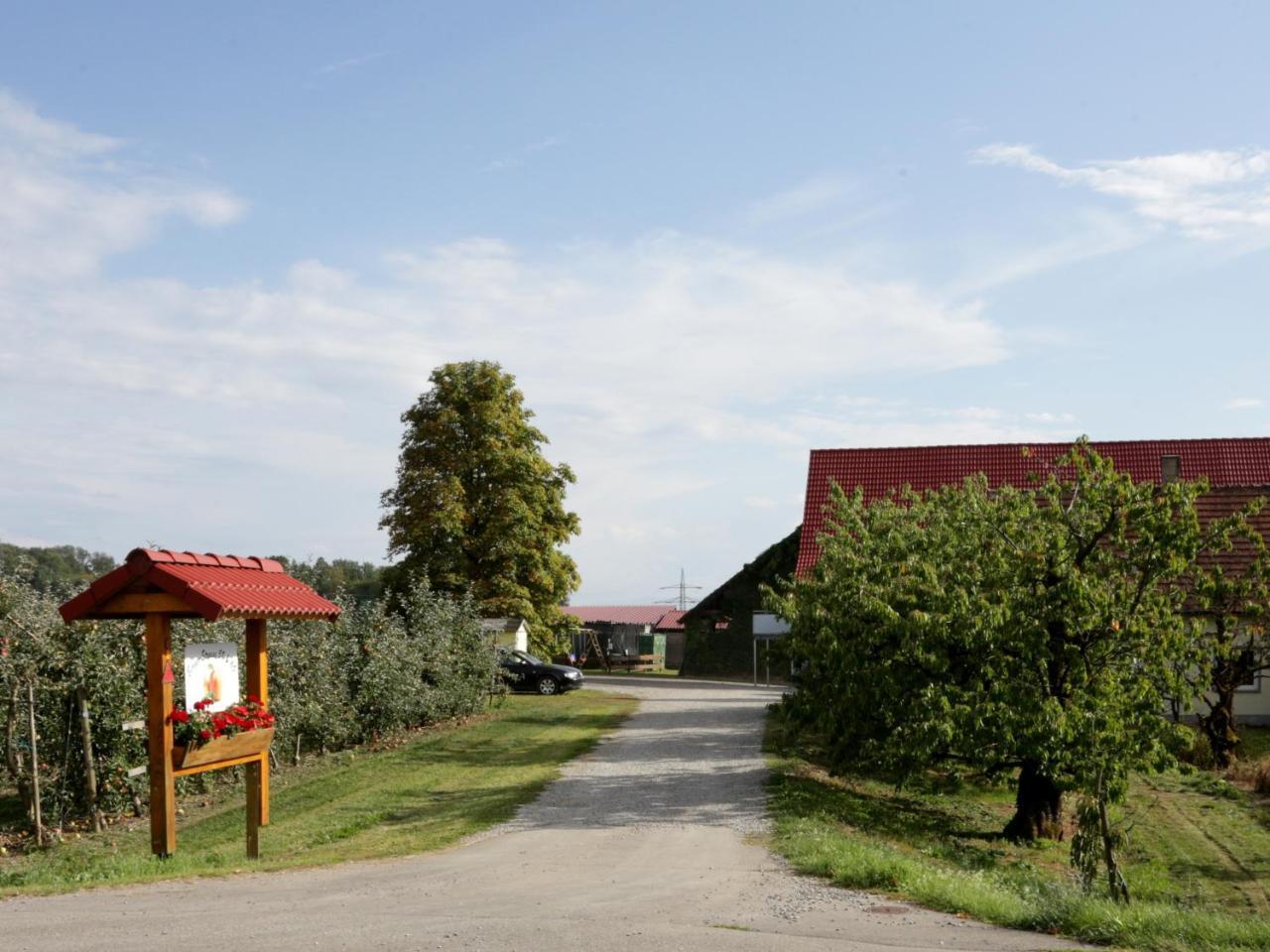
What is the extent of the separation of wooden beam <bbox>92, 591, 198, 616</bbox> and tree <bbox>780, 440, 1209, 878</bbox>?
9.38 metres

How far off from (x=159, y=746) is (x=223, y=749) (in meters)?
0.81

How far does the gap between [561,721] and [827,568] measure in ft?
33.4

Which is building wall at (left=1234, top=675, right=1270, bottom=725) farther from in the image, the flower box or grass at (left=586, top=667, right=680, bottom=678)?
grass at (left=586, top=667, right=680, bottom=678)

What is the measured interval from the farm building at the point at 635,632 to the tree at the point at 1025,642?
41456 mm

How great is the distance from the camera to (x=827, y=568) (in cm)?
1917

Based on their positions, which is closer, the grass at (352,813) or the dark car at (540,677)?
the grass at (352,813)

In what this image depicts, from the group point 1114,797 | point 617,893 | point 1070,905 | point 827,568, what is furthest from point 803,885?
point 827,568

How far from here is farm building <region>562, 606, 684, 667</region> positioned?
66.4 meters

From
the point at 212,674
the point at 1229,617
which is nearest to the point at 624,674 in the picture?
the point at 1229,617

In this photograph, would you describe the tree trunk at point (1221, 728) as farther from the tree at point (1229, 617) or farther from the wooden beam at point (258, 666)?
the wooden beam at point (258, 666)

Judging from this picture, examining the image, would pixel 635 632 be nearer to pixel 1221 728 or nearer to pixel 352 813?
pixel 1221 728

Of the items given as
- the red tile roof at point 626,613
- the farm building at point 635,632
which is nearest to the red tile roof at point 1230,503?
the farm building at point 635,632

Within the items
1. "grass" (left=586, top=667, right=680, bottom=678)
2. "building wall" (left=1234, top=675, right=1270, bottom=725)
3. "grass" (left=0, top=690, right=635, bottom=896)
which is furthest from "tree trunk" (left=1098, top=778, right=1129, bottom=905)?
"grass" (left=586, top=667, right=680, bottom=678)

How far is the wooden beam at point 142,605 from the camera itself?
11.9 meters
